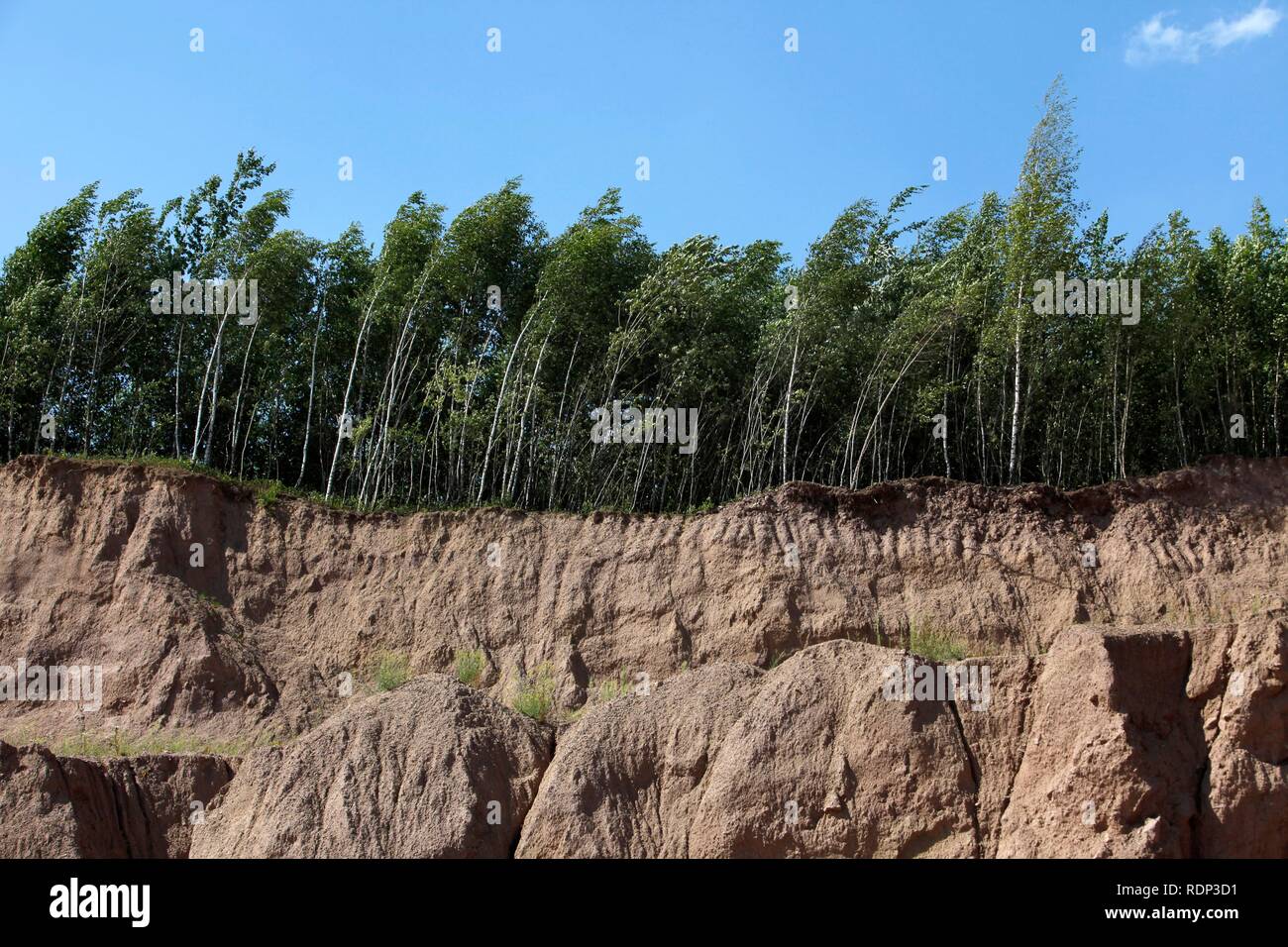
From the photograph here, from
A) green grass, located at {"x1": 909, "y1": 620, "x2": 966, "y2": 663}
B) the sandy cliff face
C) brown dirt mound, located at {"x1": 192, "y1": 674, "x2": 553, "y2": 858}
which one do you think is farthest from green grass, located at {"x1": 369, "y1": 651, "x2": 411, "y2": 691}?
green grass, located at {"x1": 909, "y1": 620, "x2": 966, "y2": 663}

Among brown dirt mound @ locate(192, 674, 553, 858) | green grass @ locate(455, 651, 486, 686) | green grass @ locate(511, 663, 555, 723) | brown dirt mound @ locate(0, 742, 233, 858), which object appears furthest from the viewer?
green grass @ locate(455, 651, 486, 686)

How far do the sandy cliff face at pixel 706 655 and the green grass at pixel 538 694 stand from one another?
233mm

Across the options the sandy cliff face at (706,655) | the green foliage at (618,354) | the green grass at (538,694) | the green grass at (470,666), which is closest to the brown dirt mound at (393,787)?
the sandy cliff face at (706,655)

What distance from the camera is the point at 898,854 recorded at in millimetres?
18312

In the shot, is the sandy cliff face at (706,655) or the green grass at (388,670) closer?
the sandy cliff face at (706,655)

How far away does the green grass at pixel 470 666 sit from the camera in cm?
2275

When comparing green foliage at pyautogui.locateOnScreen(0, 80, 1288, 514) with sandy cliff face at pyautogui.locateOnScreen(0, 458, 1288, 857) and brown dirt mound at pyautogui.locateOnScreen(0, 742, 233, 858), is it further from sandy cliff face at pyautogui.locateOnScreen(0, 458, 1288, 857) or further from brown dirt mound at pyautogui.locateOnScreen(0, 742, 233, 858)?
brown dirt mound at pyautogui.locateOnScreen(0, 742, 233, 858)

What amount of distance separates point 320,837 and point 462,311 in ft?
40.5

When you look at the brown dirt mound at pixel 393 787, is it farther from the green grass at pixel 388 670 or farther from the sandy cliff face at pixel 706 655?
the green grass at pixel 388 670

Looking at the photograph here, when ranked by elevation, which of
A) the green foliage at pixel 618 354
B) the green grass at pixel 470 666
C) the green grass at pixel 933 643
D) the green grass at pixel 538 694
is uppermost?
the green foliage at pixel 618 354

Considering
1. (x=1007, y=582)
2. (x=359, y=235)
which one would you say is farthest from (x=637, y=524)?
(x=359, y=235)

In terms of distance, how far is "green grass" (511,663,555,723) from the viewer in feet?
72.1

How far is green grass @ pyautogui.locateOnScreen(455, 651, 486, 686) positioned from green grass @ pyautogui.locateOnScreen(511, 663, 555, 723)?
0.81 metres

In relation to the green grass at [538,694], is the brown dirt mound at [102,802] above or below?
below
